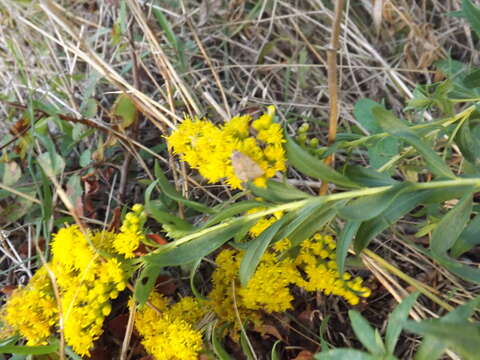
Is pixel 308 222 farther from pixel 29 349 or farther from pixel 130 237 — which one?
pixel 29 349

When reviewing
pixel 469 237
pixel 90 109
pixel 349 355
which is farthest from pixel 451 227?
pixel 90 109

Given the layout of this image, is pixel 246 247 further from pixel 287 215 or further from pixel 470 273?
pixel 470 273

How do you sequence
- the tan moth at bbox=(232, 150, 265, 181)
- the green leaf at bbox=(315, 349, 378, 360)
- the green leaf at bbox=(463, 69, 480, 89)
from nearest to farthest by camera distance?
the green leaf at bbox=(315, 349, 378, 360), the tan moth at bbox=(232, 150, 265, 181), the green leaf at bbox=(463, 69, 480, 89)

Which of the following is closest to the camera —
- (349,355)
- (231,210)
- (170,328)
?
(349,355)

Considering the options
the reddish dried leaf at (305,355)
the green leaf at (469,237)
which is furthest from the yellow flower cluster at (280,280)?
the green leaf at (469,237)

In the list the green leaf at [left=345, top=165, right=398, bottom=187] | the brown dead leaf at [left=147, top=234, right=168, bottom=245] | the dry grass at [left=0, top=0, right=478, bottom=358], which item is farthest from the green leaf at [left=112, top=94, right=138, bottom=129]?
the green leaf at [left=345, top=165, right=398, bottom=187]

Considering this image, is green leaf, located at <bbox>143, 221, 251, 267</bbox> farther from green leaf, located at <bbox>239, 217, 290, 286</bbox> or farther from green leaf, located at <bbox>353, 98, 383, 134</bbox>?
green leaf, located at <bbox>353, 98, 383, 134</bbox>

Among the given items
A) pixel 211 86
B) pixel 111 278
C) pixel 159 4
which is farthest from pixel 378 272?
pixel 159 4
